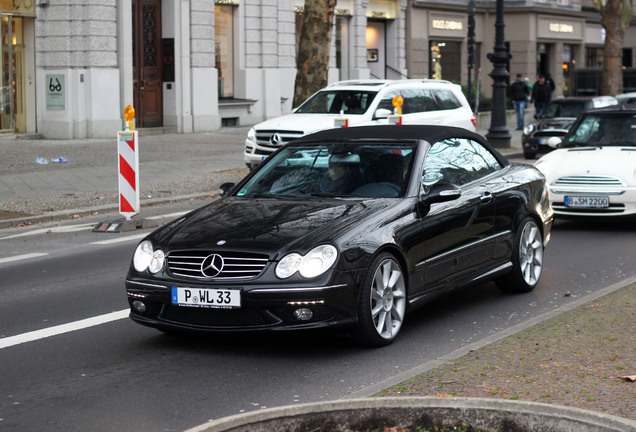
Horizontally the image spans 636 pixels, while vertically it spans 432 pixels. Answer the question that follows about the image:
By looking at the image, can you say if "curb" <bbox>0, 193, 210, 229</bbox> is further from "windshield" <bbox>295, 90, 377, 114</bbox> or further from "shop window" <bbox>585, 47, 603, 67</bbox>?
"shop window" <bbox>585, 47, 603, 67</bbox>

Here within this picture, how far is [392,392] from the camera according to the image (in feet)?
18.0

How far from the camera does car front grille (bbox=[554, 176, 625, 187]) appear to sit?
1254 centimetres

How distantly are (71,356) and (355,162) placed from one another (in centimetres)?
248

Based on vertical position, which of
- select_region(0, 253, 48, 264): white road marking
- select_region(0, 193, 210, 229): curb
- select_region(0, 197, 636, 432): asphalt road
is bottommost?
select_region(0, 197, 636, 432): asphalt road

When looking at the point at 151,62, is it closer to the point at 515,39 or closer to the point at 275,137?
the point at 275,137

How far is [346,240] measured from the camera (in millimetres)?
6738

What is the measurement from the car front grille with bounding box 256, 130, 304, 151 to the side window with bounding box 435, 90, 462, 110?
3.64 m

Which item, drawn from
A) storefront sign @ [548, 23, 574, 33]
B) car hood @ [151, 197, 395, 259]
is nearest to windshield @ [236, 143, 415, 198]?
car hood @ [151, 197, 395, 259]

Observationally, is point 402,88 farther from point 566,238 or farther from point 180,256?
point 180,256

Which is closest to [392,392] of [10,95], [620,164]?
[620,164]

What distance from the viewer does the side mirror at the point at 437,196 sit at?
7.53 meters

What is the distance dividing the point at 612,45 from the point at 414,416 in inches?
1427

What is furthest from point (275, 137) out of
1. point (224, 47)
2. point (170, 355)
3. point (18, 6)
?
point (224, 47)

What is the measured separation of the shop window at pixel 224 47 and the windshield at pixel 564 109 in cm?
1067
